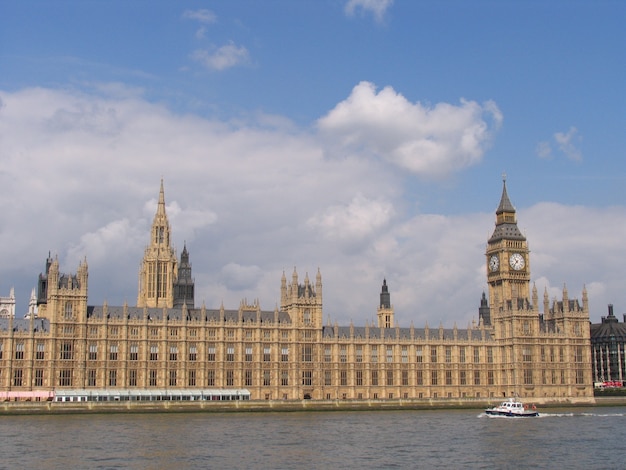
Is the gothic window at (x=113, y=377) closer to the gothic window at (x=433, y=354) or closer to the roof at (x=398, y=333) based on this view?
the roof at (x=398, y=333)

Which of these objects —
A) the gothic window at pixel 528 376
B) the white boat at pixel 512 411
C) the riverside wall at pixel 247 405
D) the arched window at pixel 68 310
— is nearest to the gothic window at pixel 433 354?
the riverside wall at pixel 247 405

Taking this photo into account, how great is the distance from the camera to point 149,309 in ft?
481

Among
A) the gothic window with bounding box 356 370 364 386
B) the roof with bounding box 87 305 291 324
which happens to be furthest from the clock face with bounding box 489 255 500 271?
the roof with bounding box 87 305 291 324

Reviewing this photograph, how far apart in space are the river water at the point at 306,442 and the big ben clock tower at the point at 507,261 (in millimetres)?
56651

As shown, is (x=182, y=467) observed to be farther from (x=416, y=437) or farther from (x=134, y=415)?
(x=134, y=415)

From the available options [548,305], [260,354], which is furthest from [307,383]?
[548,305]

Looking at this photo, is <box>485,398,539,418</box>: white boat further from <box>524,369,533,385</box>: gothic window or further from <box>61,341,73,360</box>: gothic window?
<box>61,341,73,360</box>: gothic window

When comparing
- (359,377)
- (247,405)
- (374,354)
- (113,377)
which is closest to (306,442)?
(247,405)

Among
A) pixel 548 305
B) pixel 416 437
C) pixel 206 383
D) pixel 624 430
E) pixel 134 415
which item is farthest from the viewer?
pixel 548 305

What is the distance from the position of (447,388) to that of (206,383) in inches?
1735

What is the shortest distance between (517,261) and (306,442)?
9974cm

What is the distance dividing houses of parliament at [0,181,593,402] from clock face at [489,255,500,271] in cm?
39

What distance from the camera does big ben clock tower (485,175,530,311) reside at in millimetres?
173500

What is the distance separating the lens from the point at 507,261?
174000mm
